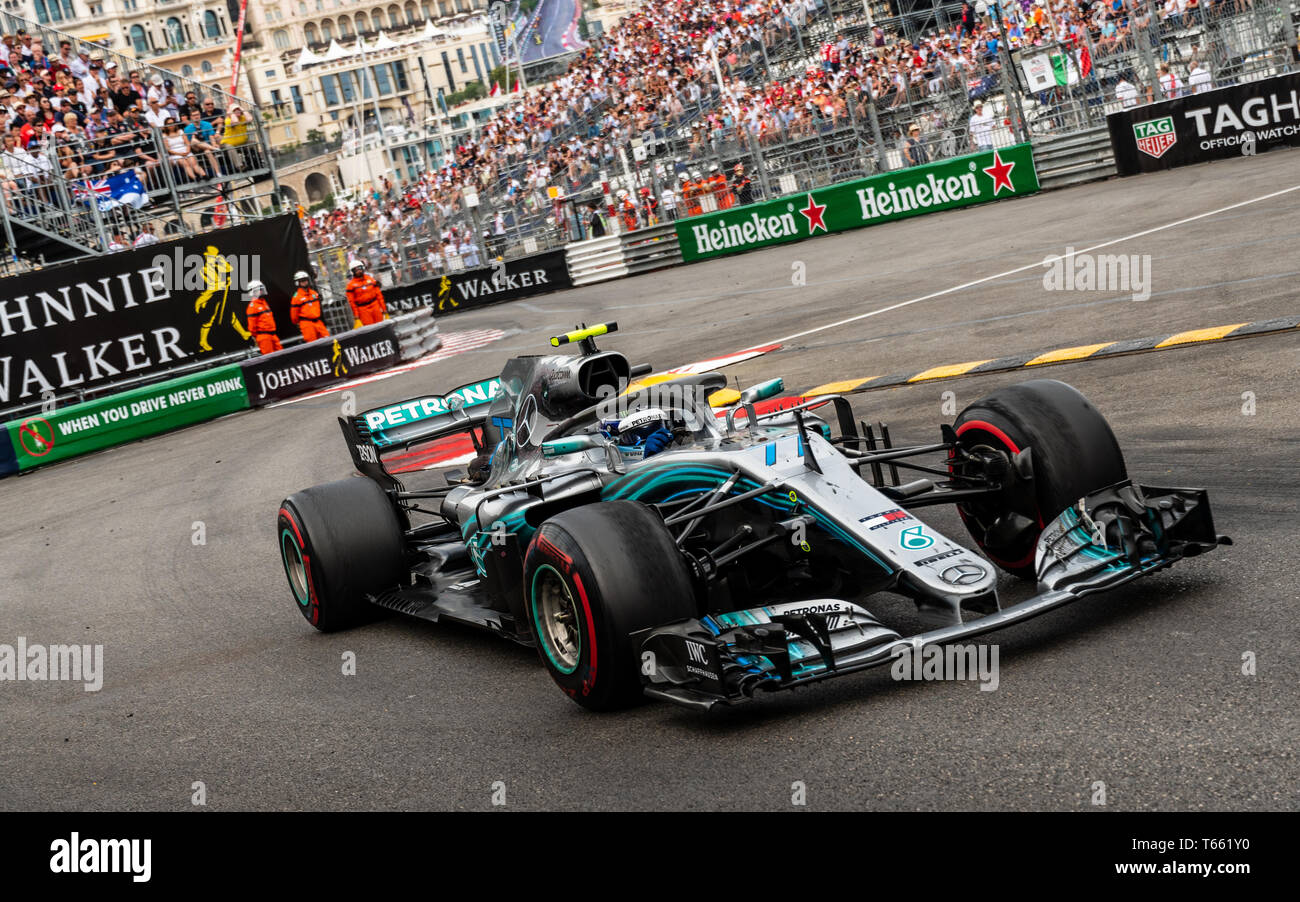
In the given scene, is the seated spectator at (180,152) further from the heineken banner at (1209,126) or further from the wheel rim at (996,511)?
the wheel rim at (996,511)

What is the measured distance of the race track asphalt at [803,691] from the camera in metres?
4.36

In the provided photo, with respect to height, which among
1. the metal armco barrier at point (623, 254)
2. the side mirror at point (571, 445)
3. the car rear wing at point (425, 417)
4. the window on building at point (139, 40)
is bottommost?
the side mirror at point (571, 445)

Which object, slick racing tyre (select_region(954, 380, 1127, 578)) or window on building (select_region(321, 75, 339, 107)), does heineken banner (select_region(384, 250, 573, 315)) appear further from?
window on building (select_region(321, 75, 339, 107))

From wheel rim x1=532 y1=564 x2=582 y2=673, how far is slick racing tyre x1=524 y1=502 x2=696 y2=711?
0.19 feet

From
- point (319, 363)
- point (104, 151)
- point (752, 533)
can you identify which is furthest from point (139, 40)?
point (752, 533)

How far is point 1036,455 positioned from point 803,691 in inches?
55.9

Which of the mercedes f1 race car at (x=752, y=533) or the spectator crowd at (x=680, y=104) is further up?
the spectator crowd at (x=680, y=104)

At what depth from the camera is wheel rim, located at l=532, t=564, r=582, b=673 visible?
18.8ft

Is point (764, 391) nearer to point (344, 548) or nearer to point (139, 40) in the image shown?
point (344, 548)

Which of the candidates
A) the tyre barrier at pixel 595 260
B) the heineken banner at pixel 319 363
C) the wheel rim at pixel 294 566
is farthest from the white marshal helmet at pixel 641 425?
the tyre barrier at pixel 595 260

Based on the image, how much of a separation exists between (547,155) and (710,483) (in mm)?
40332

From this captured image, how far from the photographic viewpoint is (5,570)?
11.9 metres

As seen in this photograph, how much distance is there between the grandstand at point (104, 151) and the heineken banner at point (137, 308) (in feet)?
7.01

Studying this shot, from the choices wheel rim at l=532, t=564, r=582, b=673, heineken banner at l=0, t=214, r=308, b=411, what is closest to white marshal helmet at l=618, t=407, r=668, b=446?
wheel rim at l=532, t=564, r=582, b=673
